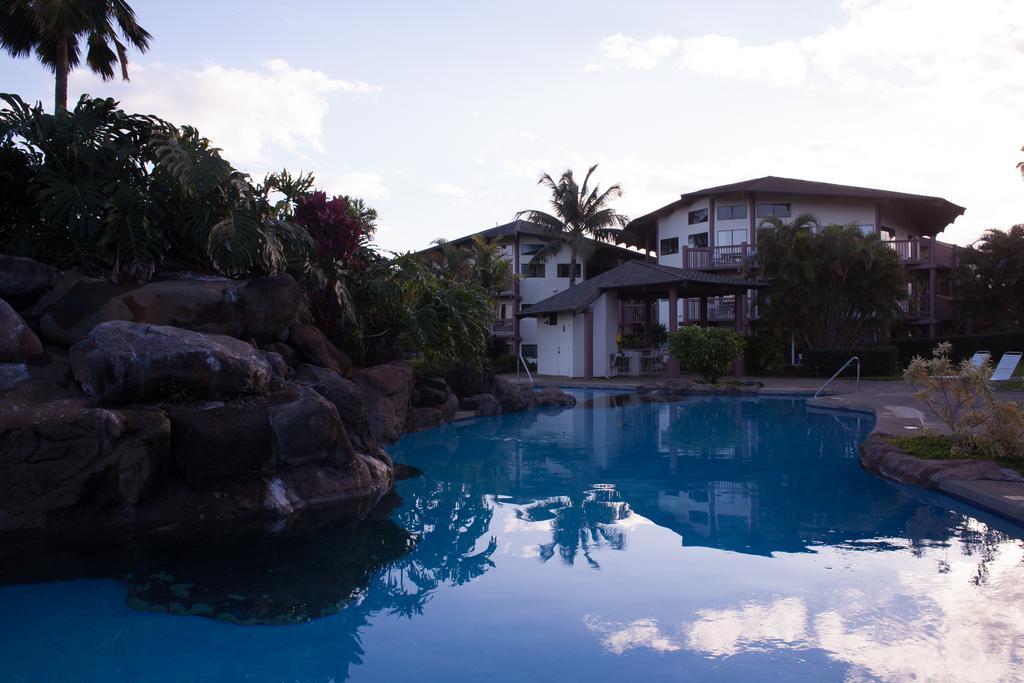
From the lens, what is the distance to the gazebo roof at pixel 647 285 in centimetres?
2633

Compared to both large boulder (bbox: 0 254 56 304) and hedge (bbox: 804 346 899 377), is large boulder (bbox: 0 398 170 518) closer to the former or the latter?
large boulder (bbox: 0 254 56 304)

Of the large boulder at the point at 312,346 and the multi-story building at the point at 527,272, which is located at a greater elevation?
the multi-story building at the point at 527,272

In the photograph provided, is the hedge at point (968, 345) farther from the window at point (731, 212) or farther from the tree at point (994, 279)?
the window at point (731, 212)

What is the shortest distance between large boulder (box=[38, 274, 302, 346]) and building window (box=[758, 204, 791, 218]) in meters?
28.3

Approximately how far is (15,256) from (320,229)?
178 inches

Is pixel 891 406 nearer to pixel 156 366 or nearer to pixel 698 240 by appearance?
pixel 156 366

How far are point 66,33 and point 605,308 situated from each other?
19.2 meters

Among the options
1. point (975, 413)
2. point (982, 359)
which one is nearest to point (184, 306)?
point (975, 413)

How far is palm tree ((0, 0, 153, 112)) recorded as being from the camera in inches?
591

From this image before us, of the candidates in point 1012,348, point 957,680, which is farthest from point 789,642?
point 1012,348

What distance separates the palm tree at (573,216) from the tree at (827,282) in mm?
11492

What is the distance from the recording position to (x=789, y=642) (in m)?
4.85

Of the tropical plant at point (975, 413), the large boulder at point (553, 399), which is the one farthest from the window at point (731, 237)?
the tropical plant at point (975, 413)

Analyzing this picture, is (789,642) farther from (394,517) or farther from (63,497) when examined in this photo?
(63,497)
